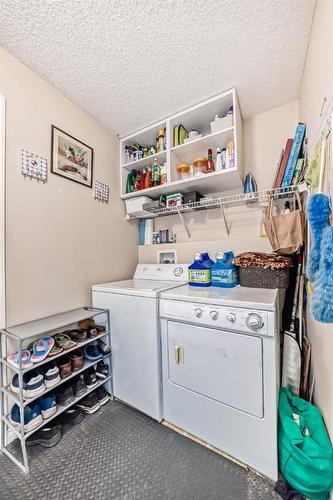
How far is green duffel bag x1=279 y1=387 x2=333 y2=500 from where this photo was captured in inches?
35.6

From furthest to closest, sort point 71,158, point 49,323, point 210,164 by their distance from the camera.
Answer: point 210,164, point 71,158, point 49,323

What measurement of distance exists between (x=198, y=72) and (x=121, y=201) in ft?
4.16

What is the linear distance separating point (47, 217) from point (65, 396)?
1.24m

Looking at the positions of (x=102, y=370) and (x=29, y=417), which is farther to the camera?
(x=102, y=370)

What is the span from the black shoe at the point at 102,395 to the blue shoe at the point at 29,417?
17.5 inches

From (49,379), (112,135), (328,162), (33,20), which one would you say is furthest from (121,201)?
(328,162)

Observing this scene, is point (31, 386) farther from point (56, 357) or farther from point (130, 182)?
point (130, 182)

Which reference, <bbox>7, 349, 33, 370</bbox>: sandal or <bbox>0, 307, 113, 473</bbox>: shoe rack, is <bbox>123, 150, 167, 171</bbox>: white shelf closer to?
<bbox>0, 307, 113, 473</bbox>: shoe rack

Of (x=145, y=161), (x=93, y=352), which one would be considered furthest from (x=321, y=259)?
(x=145, y=161)

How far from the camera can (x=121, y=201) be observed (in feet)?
7.15

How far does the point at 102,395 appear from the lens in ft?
5.22

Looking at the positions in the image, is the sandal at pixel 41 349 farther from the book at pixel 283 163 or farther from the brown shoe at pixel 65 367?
the book at pixel 283 163

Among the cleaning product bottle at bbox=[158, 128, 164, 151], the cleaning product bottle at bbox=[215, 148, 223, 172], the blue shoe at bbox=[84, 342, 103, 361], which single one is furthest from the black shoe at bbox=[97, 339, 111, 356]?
the cleaning product bottle at bbox=[158, 128, 164, 151]

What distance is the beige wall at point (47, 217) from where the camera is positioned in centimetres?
130
